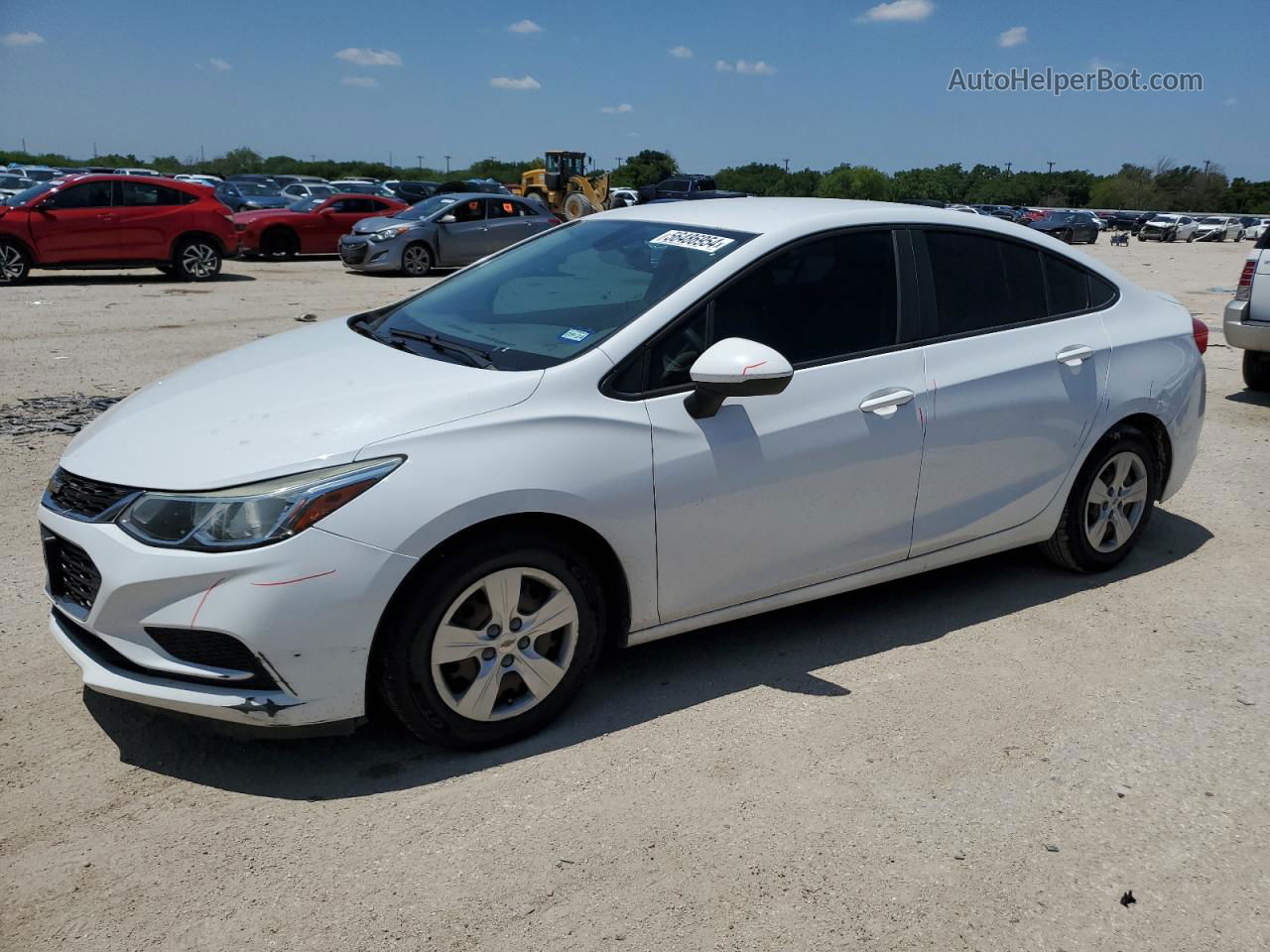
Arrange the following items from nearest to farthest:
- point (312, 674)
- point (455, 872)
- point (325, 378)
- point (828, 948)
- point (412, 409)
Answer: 1. point (828, 948)
2. point (455, 872)
3. point (312, 674)
4. point (412, 409)
5. point (325, 378)

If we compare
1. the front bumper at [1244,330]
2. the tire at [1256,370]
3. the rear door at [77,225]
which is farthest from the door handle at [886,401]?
the rear door at [77,225]

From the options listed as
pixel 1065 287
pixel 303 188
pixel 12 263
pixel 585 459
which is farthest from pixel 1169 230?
pixel 585 459

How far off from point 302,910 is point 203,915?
0.77 feet

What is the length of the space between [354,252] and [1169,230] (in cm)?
4297

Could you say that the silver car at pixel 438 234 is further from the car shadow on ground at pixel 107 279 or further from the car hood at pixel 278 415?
the car hood at pixel 278 415

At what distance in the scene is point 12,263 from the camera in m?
15.7

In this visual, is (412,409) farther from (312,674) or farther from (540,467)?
(312,674)

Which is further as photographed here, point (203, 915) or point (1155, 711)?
point (1155, 711)

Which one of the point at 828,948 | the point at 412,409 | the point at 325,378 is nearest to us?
the point at 828,948

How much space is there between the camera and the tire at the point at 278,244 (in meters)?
21.5

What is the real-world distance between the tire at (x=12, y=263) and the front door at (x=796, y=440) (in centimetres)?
1507

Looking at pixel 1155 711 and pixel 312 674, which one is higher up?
pixel 312 674

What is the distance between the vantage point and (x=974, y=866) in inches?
115

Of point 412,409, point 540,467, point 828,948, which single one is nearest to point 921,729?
point 828,948
